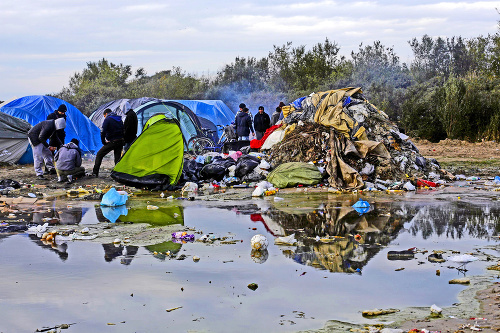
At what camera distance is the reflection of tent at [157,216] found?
9.28m

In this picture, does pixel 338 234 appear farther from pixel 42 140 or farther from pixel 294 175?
pixel 42 140

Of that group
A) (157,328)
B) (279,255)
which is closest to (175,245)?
(279,255)

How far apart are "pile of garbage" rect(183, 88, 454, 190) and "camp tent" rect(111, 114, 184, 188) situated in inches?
39.6

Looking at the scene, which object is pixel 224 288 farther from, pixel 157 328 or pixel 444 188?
pixel 444 188

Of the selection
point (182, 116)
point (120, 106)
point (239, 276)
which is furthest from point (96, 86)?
point (239, 276)

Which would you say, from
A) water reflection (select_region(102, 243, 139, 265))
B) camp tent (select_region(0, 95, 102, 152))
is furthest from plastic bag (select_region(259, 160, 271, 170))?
camp tent (select_region(0, 95, 102, 152))

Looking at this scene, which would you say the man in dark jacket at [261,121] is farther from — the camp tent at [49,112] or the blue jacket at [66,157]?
the camp tent at [49,112]

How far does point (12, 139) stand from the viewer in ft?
63.0

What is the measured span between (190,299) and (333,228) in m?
3.64

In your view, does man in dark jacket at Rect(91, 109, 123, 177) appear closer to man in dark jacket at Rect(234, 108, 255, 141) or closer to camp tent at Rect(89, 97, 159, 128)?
man in dark jacket at Rect(234, 108, 255, 141)

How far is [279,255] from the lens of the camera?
22.5 ft

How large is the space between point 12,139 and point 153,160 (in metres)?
8.11

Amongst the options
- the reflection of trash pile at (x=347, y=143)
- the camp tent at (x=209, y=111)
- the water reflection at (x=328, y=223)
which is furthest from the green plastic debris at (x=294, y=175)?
the camp tent at (x=209, y=111)

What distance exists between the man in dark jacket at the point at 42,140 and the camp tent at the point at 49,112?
6.93 m
